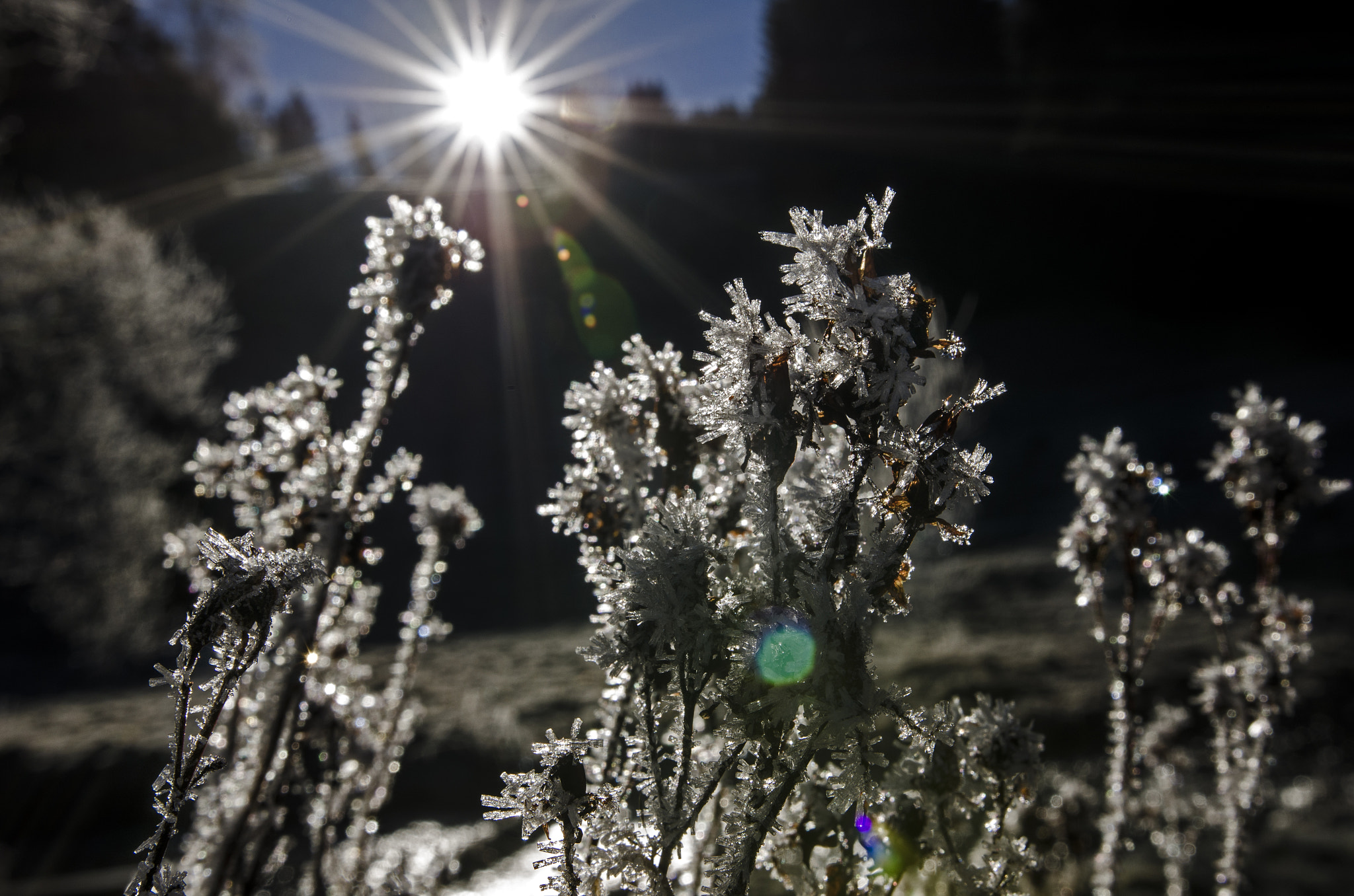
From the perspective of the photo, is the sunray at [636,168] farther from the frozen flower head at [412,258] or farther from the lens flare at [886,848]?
the lens flare at [886,848]

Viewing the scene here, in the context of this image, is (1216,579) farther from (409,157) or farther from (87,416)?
(409,157)

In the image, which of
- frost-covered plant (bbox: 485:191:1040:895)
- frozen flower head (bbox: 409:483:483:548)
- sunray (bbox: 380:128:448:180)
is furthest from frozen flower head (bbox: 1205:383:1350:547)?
sunray (bbox: 380:128:448:180)

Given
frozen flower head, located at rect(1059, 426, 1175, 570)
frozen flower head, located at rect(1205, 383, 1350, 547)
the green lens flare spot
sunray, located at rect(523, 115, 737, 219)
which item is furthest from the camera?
sunray, located at rect(523, 115, 737, 219)

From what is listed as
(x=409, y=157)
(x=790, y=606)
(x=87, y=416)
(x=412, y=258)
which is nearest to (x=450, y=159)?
(x=87, y=416)

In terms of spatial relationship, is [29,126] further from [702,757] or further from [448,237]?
[702,757]

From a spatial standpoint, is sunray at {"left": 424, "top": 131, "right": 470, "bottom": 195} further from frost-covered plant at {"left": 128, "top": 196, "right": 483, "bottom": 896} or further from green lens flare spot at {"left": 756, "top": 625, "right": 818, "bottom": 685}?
green lens flare spot at {"left": 756, "top": 625, "right": 818, "bottom": 685}

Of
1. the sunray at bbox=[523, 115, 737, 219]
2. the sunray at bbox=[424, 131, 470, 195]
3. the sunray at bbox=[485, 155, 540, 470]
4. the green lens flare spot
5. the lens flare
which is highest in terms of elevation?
the sunray at bbox=[523, 115, 737, 219]
